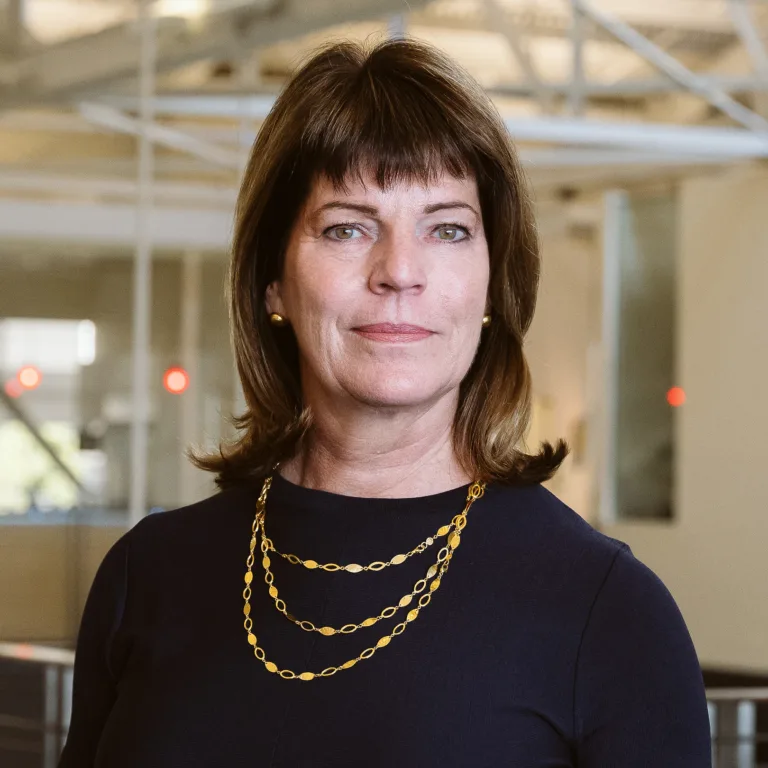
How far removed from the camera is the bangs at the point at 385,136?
5.08 feet

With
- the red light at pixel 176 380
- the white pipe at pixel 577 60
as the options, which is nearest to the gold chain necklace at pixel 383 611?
the red light at pixel 176 380

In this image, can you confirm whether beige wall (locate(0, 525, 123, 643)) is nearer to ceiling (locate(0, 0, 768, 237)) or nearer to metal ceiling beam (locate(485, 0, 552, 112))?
ceiling (locate(0, 0, 768, 237))

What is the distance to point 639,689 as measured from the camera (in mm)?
1391

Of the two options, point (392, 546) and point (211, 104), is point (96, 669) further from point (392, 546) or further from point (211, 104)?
point (211, 104)

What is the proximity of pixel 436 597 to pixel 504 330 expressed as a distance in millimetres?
362

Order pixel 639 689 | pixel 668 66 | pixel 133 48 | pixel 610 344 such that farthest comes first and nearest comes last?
pixel 610 344 < pixel 668 66 < pixel 133 48 < pixel 639 689

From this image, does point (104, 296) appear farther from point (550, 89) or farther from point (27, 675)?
point (550, 89)

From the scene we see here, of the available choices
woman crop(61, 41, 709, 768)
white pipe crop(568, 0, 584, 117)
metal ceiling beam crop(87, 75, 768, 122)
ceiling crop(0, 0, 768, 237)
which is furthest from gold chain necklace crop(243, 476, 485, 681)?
white pipe crop(568, 0, 584, 117)

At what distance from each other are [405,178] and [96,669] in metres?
0.76

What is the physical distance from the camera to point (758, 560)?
909 centimetres

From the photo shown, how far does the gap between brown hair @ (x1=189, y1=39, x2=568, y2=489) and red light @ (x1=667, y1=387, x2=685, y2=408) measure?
816 cm

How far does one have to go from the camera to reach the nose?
150 cm

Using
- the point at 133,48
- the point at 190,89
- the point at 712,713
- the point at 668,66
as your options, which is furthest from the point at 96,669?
the point at 668,66

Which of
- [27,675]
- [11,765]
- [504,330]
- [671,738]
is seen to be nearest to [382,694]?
[671,738]
